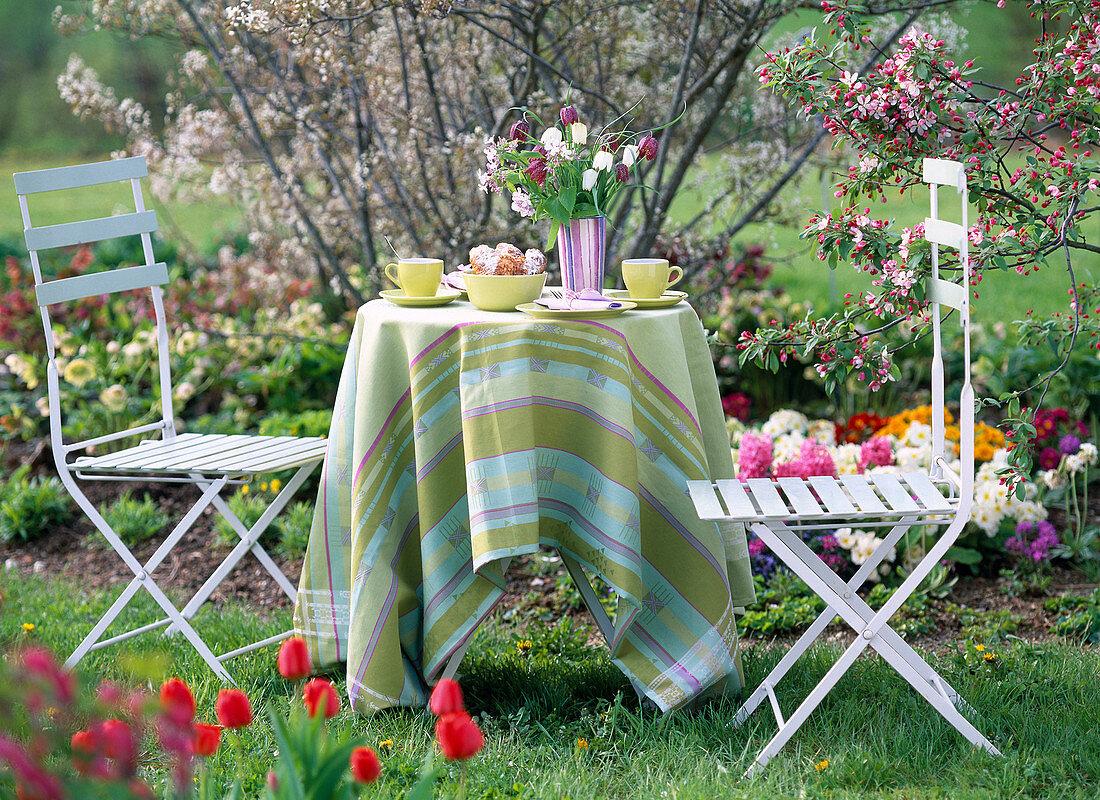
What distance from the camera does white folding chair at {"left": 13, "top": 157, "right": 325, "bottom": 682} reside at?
263cm

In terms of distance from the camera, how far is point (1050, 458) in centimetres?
370

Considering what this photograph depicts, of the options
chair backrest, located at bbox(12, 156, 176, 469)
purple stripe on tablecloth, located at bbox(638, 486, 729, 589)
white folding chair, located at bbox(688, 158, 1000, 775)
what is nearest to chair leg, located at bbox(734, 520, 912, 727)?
white folding chair, located at bbox(688, 158, 1000, 775)

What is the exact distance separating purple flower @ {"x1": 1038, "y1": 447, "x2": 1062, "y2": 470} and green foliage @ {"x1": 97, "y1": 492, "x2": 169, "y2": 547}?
3437mm

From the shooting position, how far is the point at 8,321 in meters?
4.94

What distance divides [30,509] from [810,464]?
3.14m

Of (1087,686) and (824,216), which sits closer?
(1087,686)

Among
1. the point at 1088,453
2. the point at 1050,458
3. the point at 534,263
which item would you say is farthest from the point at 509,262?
the point at 1050,458

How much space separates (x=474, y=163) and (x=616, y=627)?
2287 mm

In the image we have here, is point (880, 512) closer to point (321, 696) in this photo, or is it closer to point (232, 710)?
point (321, 696)

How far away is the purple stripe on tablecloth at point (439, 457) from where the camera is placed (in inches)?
93.8

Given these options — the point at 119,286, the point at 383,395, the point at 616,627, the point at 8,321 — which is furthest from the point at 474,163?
the point at 8,321

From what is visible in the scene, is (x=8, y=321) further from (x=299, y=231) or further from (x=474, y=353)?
(x=474, y=353)

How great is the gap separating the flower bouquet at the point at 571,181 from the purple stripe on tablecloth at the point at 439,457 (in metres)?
0.50

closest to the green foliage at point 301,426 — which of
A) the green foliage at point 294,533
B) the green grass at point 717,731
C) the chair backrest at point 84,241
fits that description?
the green foliage at point 294,533
